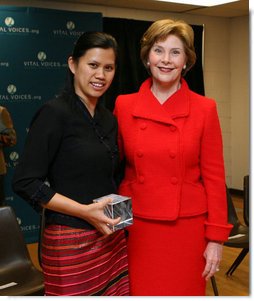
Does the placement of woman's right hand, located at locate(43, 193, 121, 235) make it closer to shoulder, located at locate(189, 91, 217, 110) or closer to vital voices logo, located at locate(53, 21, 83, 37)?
shoulder, located at locate(189, 91, 217, 110)

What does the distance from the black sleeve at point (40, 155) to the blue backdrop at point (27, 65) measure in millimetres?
3565

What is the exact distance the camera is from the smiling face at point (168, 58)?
1.52 meters

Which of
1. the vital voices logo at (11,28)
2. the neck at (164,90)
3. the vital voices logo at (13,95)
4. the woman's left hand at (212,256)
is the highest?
the vital voices logo at (11,28)

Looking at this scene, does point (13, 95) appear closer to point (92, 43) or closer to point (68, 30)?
point (68, 30)

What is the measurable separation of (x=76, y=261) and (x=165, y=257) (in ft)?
1.12

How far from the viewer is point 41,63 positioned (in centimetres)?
500

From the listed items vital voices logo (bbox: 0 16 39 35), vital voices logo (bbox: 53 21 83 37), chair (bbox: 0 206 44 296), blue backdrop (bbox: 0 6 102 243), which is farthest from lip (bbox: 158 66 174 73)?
vital voices logo (bbox: 53 21 83 37)

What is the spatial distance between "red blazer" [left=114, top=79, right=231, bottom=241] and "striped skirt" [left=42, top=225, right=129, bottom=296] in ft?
0.67

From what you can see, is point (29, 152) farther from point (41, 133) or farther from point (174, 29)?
point (174, 29)

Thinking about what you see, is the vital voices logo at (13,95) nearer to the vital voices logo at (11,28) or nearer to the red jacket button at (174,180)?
the vital voices logo at (11,28)

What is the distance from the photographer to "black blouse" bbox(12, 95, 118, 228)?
4.43 ft

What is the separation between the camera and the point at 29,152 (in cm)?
135

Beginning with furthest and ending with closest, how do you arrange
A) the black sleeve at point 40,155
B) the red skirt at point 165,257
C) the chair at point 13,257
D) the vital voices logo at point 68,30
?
1. the vital voices logo at point 68,30
2. the chair at point 13,257
3. the red skirt at point 165,257
4. the black sleeve at point 40,155

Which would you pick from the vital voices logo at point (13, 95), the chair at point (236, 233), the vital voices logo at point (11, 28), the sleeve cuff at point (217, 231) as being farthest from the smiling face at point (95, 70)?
Answer: the vital voices logo at point (11, 28)
